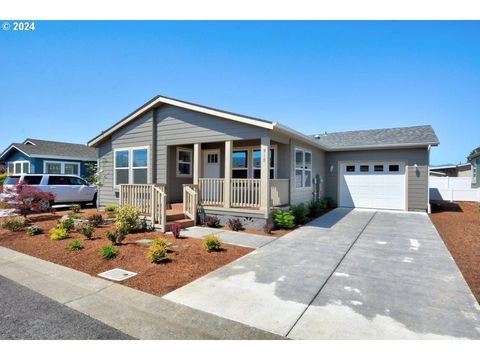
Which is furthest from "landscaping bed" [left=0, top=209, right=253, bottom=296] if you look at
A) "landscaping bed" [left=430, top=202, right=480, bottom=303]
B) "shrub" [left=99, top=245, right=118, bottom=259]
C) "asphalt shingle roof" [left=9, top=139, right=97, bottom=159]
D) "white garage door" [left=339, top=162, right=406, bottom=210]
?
"asphalt shingle roof" [left=9, top=139, right=97, bottom=159]

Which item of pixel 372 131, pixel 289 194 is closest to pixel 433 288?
pixel 289 194

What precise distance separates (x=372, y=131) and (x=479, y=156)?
34.9ft

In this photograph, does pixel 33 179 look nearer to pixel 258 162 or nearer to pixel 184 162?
pixel 184 162

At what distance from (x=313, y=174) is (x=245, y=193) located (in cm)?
542

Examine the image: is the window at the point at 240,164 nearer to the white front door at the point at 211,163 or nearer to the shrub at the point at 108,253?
the white front door at the point at 211,163

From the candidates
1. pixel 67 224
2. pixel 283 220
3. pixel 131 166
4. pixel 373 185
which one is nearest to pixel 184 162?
pixel 131 166

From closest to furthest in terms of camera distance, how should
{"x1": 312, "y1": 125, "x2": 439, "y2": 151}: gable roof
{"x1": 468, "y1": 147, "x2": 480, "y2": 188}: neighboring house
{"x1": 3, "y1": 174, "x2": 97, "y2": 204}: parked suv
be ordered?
{"x1": 312, "y1": 125, "x2": 439, "y2": 151}: gable roof, {"x1": 3, "y1": 174, "x2": 97, "y2": 204}: parked suv, {"x1": 468, "y1": 147, "x2": 480, "y2": 188}: neighboring house

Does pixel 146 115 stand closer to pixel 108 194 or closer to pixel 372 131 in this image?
pixel 108 194

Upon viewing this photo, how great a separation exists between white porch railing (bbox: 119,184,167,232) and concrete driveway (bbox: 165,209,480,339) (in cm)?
351

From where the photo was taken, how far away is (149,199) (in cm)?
900

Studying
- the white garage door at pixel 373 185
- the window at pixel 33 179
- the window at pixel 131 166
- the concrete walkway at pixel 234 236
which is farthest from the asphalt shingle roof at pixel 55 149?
the white garage door at pixel 373 185

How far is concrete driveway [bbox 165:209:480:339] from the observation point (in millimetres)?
3104

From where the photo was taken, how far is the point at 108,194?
12.7 m

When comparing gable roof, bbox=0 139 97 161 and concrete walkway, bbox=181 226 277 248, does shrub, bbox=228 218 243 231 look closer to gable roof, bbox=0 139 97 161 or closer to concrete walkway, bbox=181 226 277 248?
concrete walkway, bbox=181 226 277 248
